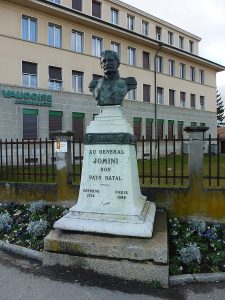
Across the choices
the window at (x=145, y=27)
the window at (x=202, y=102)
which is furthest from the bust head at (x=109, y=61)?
the window at (x=202, y=102)

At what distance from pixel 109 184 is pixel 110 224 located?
0.68 metres

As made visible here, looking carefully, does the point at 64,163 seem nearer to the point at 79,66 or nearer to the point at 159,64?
the point at 79,66

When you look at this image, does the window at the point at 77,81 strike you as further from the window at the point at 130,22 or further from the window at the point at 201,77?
the window at the point at 201,77

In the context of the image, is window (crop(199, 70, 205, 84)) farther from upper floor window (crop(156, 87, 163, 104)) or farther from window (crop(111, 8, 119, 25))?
window (crop(111, 8, 119, 25))

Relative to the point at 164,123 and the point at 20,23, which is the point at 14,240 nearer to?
the point at 20,23

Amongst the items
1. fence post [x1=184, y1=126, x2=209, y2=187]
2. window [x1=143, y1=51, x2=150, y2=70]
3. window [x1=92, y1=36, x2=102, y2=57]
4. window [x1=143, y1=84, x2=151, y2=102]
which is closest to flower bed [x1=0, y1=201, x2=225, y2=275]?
fence post [x1=184, y1=126, x2=209, y2=187]

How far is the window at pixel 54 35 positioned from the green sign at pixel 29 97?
372cm

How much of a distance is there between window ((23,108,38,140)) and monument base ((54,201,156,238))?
1553 cm

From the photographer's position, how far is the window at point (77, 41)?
76.7ft

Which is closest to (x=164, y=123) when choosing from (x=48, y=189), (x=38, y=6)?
(x=38, y=6)

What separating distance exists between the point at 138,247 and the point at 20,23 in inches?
740

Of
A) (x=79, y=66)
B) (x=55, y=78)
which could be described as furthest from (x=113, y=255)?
(x=79, y=66)

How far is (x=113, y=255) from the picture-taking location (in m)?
4.86

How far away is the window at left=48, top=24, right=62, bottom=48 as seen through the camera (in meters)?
21.9
